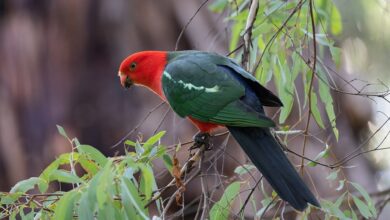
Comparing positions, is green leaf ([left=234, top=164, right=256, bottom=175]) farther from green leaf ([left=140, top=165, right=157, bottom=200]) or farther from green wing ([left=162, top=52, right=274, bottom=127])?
green leaf ([left=140, top=165, right=157, bottom=200])

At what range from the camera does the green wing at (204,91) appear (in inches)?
108

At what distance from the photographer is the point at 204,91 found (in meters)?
2.90

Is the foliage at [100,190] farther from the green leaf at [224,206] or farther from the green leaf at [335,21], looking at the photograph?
the green leaf at [335,21]

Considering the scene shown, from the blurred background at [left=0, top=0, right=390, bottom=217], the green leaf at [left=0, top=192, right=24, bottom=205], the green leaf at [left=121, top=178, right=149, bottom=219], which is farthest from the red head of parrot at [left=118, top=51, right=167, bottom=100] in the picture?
the blurred background at [left=0, top=0, right=390, bottom=217]

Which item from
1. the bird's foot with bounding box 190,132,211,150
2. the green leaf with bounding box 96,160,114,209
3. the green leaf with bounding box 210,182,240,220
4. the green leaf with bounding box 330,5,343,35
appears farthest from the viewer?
the green leaf with bounding box 330,5,343,35

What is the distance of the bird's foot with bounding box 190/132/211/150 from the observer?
2.83 meters

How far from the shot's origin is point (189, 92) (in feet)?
9.59

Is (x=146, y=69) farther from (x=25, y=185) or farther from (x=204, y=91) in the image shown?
(x=25, y=185)

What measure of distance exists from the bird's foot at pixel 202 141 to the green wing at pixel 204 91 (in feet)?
0.26

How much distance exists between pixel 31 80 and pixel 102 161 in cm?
331

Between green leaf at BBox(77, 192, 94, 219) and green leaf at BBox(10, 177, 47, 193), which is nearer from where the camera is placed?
green leaf at BBox(77, 192, 94, 219)

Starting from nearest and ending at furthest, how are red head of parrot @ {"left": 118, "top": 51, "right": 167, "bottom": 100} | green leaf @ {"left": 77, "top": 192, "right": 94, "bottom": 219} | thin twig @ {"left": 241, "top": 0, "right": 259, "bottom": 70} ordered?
green leaf @ {"left": 77, "top": 192, "right": 94, "bottom": 219}, thin twig @ {"left": 241, "top": 0, "right": 259, "bottom": 70}, red head of parrot @ {"left": 118, "top": 51, "right": 167, "bottom": 100}

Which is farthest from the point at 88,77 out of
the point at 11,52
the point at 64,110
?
the point at 11,52

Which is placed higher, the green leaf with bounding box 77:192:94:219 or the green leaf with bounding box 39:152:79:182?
the green leaf with bounding box 39:152:79:182
